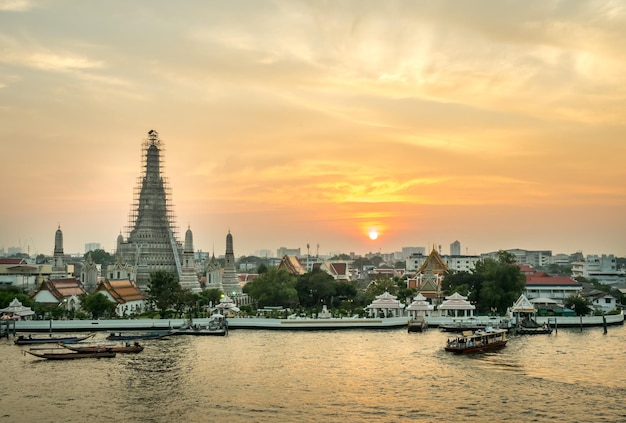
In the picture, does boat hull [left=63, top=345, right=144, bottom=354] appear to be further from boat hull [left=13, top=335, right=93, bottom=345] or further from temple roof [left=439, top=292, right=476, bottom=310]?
temple roof [left=439, top=292, right=476, bottom=310]

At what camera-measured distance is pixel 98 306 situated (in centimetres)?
6788

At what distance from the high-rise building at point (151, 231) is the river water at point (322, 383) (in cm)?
3584

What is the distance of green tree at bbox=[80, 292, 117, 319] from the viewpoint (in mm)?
67875

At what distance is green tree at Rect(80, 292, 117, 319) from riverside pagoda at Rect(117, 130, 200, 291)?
57.0 ft

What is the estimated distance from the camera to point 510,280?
69.4 metres

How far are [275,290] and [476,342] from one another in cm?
3144

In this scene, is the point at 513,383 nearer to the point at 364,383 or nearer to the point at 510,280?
the point at 364,383

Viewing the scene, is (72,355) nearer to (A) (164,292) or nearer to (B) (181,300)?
(A) (164,292)

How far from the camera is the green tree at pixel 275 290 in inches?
3039

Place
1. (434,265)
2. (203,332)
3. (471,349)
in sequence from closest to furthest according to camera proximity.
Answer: (471,349) → (203,332) → (434,265)

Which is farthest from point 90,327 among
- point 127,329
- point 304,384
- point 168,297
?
point 304,384

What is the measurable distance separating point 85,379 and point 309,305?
Answer: 41996mm

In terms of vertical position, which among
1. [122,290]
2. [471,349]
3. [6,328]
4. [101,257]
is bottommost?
[471,349]

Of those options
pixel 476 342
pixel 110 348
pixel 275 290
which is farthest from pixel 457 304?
pixel 110 348
